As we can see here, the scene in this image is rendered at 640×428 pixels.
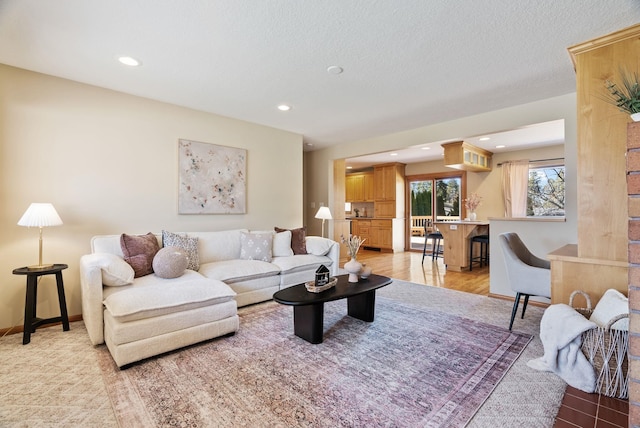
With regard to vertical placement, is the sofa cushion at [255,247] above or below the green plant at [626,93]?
below

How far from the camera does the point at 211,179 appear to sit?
13.3 feet

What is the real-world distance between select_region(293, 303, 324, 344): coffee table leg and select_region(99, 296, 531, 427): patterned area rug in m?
0.07

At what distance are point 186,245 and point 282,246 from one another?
1.27m

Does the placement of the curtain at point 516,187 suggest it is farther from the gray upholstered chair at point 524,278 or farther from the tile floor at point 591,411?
the tile floor at point 591,411

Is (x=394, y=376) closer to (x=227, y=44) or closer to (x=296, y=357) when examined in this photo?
(x=296, y=357)

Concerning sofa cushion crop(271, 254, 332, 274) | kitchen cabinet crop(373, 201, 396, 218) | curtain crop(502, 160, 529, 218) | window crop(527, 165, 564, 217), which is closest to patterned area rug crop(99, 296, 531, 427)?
sofa cushion crop(271, 254, 332, 274)

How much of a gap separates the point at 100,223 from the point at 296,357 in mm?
2636

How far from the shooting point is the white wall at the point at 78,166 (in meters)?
2.75

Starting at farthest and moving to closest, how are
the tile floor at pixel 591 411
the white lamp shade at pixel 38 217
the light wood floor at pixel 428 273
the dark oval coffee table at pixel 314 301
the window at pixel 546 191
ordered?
the window at pixel 546 191, the light wood floor at pixel 428 273, the white lamp shade at pixel 38 217, the dark oval coffee table at pixel 314 301, the tile floor at pixel 591 411

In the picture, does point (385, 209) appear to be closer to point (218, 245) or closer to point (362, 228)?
point (362, 228)

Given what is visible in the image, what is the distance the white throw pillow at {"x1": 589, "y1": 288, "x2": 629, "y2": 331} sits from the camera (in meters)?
1.73

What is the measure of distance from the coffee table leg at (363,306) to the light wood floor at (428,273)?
6.26 feet

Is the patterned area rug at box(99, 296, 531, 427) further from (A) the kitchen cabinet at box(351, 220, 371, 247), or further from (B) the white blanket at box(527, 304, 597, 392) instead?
(A) the kitchen cabinet at box(351, 220, 371, 247)

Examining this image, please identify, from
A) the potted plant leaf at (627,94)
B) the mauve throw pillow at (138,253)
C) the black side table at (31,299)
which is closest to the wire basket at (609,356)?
the potted plant leaf at (627,94)
